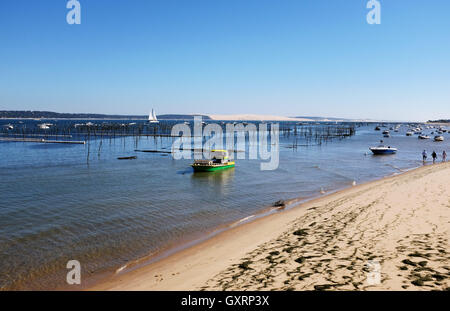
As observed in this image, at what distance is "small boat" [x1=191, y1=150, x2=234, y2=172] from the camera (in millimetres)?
36406

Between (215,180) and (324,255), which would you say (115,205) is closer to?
(215,180)

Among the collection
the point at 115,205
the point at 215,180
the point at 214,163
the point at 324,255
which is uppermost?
the point at 214,163

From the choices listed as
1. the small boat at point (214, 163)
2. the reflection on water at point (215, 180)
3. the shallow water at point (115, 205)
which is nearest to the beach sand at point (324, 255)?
the shallow water at point (115, 205)

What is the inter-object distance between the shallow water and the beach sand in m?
2.57

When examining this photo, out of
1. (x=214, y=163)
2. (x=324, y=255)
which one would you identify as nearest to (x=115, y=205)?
(x=324, y=255)

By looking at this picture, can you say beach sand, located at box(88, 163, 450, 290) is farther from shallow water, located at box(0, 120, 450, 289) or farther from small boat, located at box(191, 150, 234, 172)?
small boat, located at box(191, 150, 234, 172)

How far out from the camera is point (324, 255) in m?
9.40

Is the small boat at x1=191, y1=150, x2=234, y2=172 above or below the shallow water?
above

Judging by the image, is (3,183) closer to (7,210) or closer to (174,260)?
(7,210)

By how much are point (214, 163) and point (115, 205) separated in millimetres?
18068

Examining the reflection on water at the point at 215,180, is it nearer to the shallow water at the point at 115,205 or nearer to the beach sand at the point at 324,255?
the shallow water at the point at 115,205

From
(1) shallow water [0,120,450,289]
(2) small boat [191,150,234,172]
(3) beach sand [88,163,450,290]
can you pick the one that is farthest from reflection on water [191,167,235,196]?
(3) beach sand [88,163,450,290]

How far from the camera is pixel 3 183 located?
27.7 meters
